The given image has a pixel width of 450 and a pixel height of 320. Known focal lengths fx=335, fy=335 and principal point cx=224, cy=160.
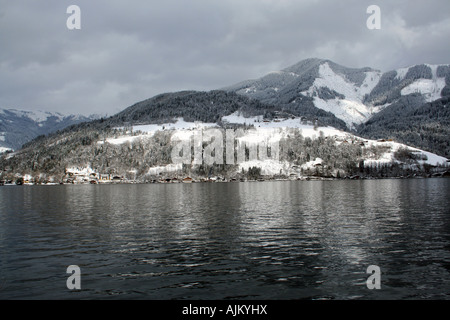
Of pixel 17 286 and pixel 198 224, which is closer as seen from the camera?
pixel 17 286

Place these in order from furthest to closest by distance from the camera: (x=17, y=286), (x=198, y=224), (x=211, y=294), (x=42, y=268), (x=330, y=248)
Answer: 1. (x=198, y=224)
2. (x=330, y=248)
3. (x=42, y=268)
4. (x=17, y=286)
5. (x=211, y=294)

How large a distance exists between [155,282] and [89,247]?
15.0 meters

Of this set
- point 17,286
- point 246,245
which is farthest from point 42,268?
point 246,245

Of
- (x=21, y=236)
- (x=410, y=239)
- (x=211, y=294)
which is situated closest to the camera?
(x=211, y=294)

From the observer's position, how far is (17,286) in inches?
968
